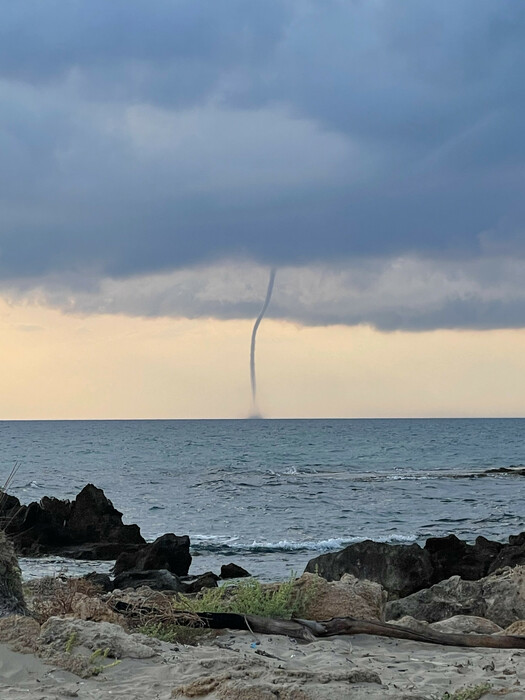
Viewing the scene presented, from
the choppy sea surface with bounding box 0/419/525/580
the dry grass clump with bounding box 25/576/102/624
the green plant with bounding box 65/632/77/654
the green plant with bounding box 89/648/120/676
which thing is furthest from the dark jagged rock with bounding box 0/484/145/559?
the green plant with bounding box 89/648/120/676

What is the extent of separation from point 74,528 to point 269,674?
21.5m

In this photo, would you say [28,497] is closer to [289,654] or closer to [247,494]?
[247,494]

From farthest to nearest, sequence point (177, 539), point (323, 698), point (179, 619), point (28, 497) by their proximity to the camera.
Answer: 1. point (28, 497)
2. point (177, 539)
3. point (179, 619)
4. point (323, 698)

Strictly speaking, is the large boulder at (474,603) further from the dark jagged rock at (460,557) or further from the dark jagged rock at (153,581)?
the dark jagged rock at (153,581)

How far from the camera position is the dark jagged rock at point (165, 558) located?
19.0 meters

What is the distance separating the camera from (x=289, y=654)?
6984 millimetres

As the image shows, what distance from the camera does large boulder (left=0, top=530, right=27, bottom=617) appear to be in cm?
715

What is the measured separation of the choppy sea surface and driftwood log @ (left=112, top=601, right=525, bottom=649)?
468 inches

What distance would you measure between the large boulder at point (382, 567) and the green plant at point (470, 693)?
9194mm

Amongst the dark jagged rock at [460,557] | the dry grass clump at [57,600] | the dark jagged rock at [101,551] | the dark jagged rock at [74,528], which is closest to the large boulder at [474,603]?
the dark jagged rock at [460,557]

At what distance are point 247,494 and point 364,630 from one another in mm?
36077

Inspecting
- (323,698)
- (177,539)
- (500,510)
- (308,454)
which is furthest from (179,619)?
(308,454)

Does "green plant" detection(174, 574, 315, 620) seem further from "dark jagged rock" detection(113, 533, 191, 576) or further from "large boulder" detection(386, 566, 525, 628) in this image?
"dark jagged rock" detection(113, 533, 191, 576)

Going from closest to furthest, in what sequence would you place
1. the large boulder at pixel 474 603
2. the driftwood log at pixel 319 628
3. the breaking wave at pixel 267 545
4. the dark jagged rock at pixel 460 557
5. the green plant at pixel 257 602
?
the driftwood log at pixel 319 628
the green plant at pixel 257 602
the large boulder at pixel 474 603
the dark jagged rock at pixel 460 557
the breaking wave at pixel 267 545
